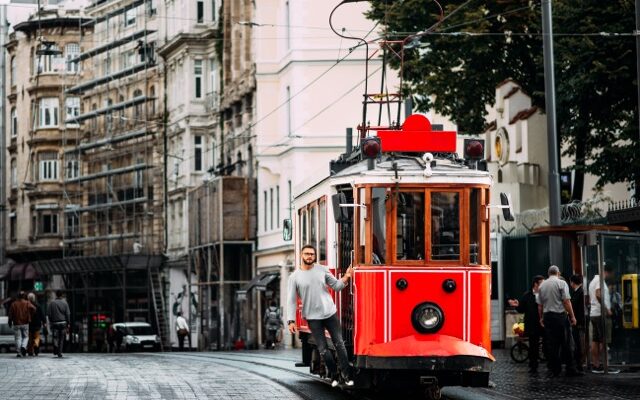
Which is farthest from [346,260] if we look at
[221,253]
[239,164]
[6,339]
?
[6,339]

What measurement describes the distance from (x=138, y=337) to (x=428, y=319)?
2010 inches

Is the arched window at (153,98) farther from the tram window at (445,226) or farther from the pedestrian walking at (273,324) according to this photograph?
the tram window at (445,226)

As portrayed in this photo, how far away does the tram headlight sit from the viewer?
17.5 metres

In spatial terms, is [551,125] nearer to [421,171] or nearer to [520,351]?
[520,351]

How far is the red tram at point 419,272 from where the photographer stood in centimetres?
1738

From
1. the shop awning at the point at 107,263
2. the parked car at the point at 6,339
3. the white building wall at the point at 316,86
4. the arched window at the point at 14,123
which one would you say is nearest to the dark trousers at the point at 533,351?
the white building wall at the point at 316,86

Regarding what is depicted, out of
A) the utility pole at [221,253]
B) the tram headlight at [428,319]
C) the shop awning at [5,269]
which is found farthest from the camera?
the shop awning at [5,269]

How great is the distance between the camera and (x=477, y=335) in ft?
57.8

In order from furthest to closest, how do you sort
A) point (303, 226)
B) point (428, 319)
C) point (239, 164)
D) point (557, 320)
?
point (239, 164) < point (557, 320) < point (303, 226) < point (428, 319)

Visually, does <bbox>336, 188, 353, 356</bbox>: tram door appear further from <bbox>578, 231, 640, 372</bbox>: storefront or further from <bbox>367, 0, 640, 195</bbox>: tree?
<bbox>367, 0, 640, 195</bbox>: tree

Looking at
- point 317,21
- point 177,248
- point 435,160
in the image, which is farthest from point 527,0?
point 177,248

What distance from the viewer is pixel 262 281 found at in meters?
59.7

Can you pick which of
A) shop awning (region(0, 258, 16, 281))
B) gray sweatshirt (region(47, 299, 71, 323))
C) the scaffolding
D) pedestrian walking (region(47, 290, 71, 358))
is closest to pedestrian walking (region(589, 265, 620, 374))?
pedestrian walking (region(47, 290, 71, 358))

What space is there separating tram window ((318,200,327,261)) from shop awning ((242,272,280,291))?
38479 mm
